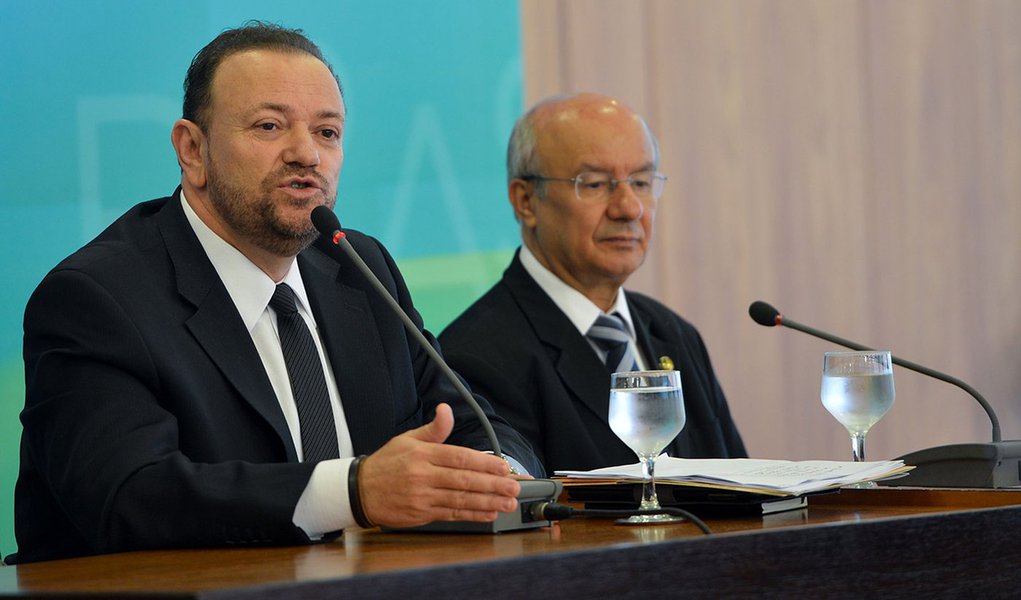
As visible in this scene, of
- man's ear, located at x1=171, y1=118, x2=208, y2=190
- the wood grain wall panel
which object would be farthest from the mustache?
the wood grain wall panel

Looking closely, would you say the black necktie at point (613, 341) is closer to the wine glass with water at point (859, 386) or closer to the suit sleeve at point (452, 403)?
the suit sleeve at point (452, 403)

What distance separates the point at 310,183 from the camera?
97.0 inches

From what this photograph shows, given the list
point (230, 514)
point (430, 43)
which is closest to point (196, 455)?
point (230, 514)

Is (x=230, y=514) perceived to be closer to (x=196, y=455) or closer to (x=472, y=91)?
(x=196, y=455)

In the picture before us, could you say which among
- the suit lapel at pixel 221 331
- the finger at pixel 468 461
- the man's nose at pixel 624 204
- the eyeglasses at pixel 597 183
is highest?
the eyeglasses at pixel 597 183

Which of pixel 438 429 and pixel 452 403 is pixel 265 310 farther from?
pixel 438 429

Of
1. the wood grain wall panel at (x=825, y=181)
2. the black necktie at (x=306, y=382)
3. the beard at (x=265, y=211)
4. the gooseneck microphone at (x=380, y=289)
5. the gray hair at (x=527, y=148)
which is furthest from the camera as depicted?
the wood grain wall panel at (x=825, y=181)

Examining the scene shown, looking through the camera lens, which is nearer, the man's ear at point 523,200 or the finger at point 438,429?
the finger at point 438,429

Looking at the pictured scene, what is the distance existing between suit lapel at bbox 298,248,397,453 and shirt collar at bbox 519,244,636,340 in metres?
0.82

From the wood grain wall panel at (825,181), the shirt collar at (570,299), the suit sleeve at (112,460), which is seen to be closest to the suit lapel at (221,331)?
the suit sleeve at (112,460)

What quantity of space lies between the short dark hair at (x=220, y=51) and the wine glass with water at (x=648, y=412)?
1.03 meters

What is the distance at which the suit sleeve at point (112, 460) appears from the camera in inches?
67.4

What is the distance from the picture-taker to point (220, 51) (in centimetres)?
248

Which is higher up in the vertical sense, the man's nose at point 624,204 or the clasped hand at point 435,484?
the man's nose at point 624,204
